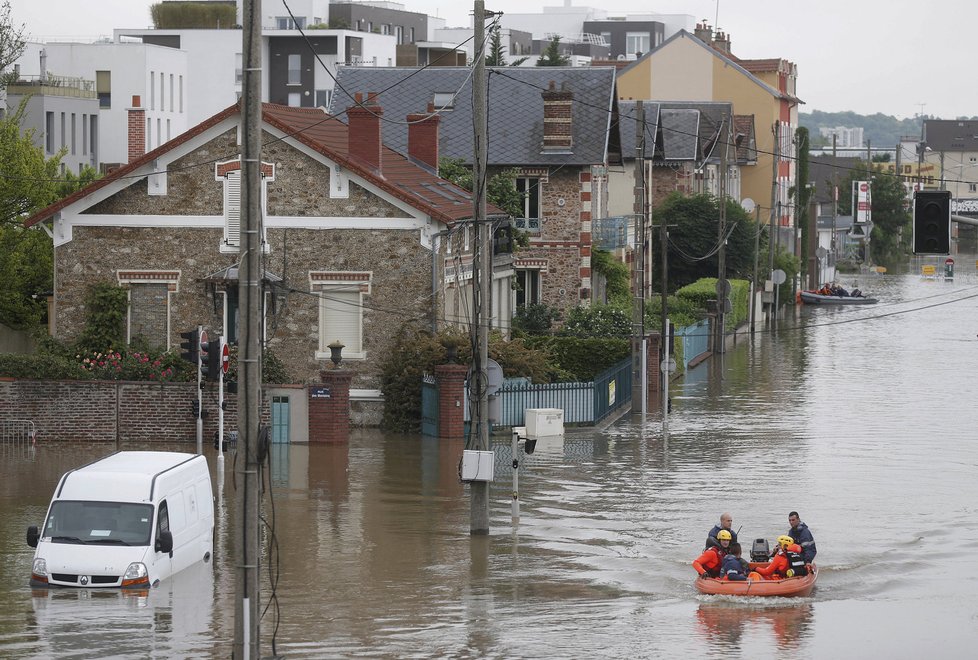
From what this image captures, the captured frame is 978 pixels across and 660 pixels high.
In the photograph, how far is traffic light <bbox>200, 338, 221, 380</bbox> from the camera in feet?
99.9

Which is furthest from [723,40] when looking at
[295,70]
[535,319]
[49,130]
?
[535,319]

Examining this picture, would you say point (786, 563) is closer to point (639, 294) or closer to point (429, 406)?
point (429, 406)

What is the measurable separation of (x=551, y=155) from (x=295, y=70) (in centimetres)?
5906

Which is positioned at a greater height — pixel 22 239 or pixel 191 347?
pixel 22 239

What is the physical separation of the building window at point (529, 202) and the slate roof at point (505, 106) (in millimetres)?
805

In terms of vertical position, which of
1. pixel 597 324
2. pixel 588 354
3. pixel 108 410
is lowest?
pixel 108 410

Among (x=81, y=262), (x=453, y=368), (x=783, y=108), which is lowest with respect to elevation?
(x=453, y=368)

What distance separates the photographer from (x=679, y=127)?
75.1 meters

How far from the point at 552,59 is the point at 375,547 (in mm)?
84825

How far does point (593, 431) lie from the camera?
38.9 meters

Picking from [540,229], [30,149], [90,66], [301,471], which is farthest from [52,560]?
[90,66]

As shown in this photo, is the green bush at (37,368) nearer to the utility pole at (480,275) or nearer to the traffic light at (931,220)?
the utility pole at (480,275)

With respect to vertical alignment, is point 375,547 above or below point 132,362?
below

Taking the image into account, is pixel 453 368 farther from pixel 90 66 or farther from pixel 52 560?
pixel 90 66
